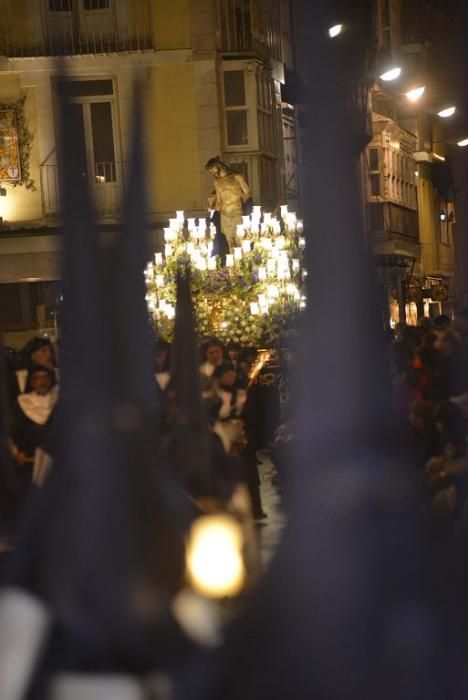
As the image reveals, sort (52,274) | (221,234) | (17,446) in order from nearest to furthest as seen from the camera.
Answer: (17,446), (221,234), (52,274)

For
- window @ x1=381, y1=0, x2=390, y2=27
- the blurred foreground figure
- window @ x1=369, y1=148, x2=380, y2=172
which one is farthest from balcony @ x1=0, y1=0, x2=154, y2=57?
the blurred foreground figure

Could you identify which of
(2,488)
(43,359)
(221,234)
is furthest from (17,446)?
(221,234)

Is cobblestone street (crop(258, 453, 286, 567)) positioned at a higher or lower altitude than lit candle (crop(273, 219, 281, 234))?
lower

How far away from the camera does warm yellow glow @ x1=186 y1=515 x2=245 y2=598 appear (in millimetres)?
9820

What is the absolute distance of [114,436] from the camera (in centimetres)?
963

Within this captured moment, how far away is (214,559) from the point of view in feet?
33.2

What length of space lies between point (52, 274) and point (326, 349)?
91.7ft

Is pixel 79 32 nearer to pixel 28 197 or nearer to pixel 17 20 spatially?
pixel 17 20

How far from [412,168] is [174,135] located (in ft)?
80.5

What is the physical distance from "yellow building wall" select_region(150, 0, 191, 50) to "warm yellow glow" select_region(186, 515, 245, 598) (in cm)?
2844

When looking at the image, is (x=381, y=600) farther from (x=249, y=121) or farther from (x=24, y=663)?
(x=249, y=121)

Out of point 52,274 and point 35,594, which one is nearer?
point 35,594

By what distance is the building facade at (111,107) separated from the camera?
38.0 m

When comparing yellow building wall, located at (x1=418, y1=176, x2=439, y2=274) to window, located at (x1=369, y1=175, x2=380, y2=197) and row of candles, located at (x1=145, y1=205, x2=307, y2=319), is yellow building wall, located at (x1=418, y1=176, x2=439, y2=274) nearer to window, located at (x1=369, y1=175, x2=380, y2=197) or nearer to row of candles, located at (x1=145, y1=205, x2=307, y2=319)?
window, located at (x1=369, y1=175, x2=380, y2=197)
